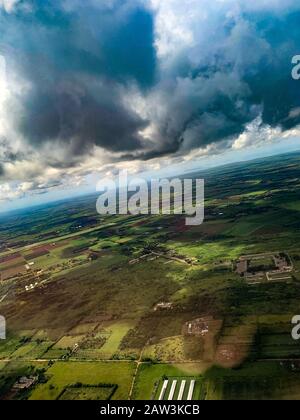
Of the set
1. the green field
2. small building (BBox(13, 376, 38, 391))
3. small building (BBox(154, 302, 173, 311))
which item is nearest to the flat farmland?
the green field

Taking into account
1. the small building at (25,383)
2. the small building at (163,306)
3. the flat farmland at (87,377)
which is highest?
the small building at (163,306)

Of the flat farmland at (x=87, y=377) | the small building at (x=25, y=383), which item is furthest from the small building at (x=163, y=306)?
the small building at (x=25, y=383)

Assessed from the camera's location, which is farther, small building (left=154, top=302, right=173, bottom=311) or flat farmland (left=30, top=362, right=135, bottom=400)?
small building (left=154, top=302, right=173, bottom=311)

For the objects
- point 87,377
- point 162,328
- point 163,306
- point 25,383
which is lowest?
point 25,383

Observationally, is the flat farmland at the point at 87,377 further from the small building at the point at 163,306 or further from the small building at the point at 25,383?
the small building at the point at 163,306

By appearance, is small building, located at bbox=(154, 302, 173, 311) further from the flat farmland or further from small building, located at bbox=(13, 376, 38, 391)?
small building, located at bbox=(13, 376, 38, 391)

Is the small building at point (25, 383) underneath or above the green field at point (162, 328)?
underneath

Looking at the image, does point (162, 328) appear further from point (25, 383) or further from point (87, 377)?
point (25, 383)

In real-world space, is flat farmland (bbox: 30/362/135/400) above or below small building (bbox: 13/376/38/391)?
above

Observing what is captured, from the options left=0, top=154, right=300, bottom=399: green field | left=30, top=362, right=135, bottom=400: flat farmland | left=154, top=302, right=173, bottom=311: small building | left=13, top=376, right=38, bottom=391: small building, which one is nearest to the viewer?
left=0, top=154, right=300, bottom=399: green field

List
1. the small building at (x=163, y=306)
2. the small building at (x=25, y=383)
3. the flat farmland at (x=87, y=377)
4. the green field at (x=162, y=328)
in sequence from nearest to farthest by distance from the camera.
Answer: the green field at (x=162, y=328) → the flat farmland at (x=87, y=377) → the small building at (x=25, y=383) → the small building at (x=163, y=306)

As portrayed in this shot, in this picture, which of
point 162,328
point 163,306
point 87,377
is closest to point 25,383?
point 87,377

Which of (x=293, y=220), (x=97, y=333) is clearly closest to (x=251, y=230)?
(x=293, y=220)
